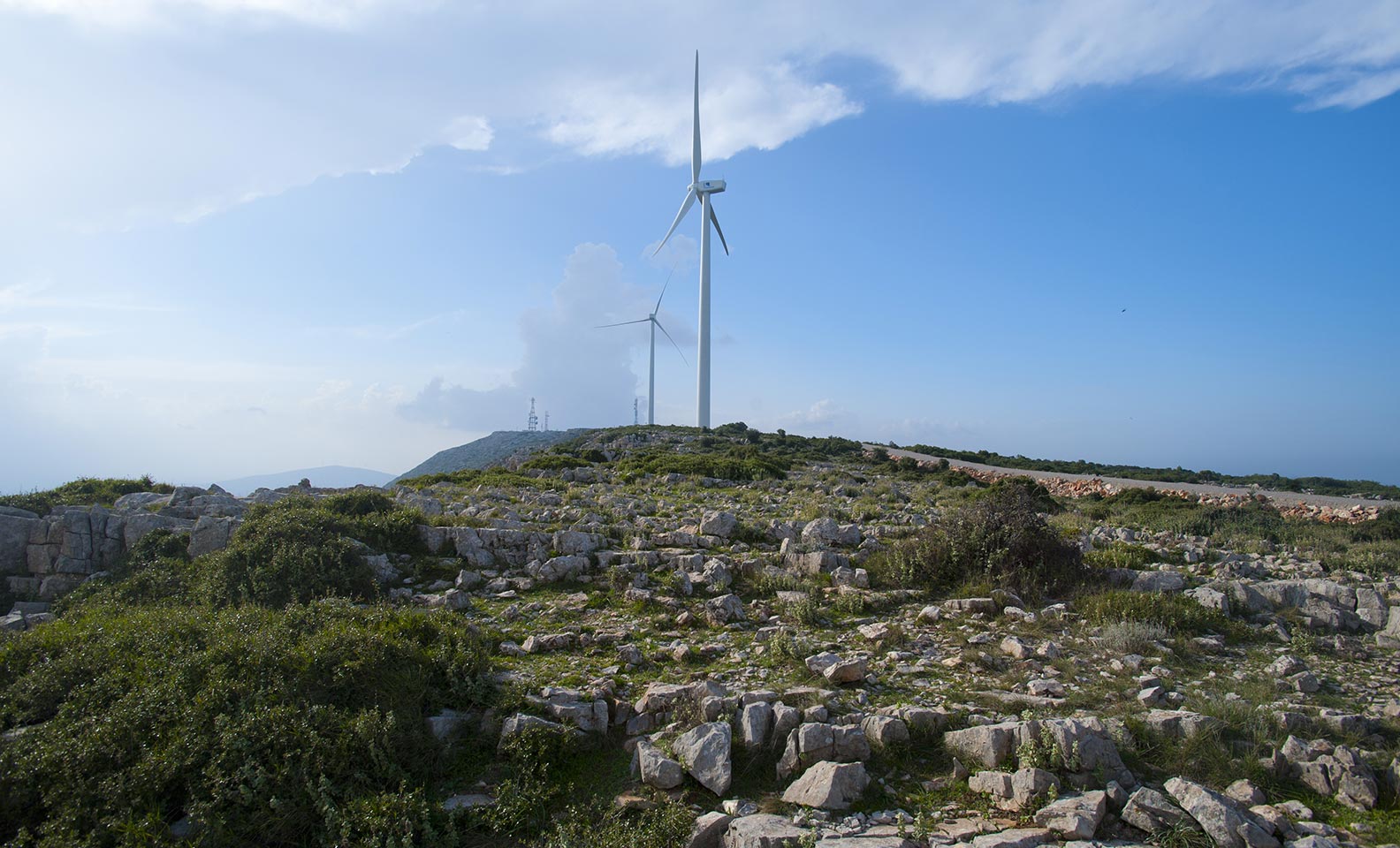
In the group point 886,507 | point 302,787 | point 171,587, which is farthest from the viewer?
point 886,507

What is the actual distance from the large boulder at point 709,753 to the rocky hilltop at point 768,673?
0.03 metres

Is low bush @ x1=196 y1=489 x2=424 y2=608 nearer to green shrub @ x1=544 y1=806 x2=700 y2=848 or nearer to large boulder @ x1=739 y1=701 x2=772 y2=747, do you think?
green shrub @ x1=544 y1=806 x2=700 y2=848

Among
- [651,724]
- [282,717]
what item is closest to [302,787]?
[282,717]

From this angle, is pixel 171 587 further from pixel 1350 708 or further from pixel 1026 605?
pixel 1350 708

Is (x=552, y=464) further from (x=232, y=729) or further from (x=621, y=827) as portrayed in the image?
(x=621, y=827)

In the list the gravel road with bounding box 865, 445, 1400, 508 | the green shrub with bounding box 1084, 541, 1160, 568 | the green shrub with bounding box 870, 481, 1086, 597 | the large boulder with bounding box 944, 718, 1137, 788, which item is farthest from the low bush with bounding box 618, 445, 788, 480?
the large boulder with bounding box 944, 718, 1137, 788

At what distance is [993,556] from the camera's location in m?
10.2

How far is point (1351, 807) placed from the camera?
5.05 m

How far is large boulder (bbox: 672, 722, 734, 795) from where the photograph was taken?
5594 millimetres

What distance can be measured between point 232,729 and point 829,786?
466cm

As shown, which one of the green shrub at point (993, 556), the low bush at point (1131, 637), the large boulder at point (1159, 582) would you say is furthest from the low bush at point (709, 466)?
the low bush at point (1131, 637)

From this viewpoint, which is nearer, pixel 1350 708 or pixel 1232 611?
pixel 1350 708

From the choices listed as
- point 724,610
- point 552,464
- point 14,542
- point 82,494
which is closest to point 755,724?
point 724,610

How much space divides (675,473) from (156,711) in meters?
19.1
